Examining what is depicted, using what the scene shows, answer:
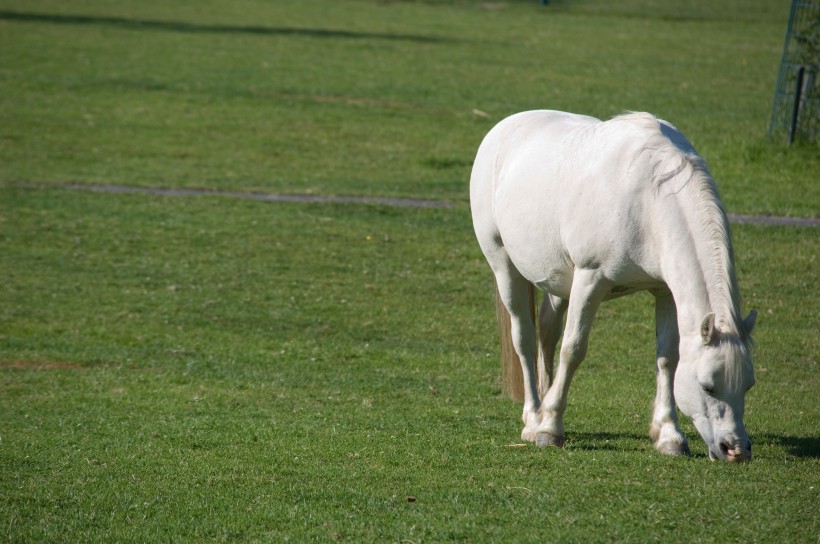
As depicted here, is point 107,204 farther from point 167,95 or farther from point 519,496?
point 519,496

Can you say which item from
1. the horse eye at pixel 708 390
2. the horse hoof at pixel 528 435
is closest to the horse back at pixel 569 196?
the horse eye at pixel 708 390

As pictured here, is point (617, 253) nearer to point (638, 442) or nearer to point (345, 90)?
point (638, 442)

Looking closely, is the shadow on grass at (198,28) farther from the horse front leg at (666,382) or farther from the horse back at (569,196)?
the horse front leg at (666,382)

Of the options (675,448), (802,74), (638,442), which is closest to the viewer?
(675,448)

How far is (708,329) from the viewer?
579 centimetres

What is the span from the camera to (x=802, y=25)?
18797 millimetres

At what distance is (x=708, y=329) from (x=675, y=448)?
4.37 ft

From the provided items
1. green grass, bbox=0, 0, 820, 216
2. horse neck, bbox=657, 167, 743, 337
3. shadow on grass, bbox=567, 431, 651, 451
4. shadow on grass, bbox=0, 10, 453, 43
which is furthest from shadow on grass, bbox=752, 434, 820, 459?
shadow on grass, bbox=0, 10, 453, 43

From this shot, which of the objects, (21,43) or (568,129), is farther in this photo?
(21,43)

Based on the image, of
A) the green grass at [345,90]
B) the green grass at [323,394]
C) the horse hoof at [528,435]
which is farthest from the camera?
the green grass at [345,90]

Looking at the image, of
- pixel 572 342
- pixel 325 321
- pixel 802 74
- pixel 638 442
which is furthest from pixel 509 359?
pixel 802 74

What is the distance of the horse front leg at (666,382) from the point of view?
22.5 feet

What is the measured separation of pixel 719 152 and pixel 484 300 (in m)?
8.59

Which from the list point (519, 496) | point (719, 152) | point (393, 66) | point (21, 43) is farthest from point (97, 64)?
point (519, 496)
